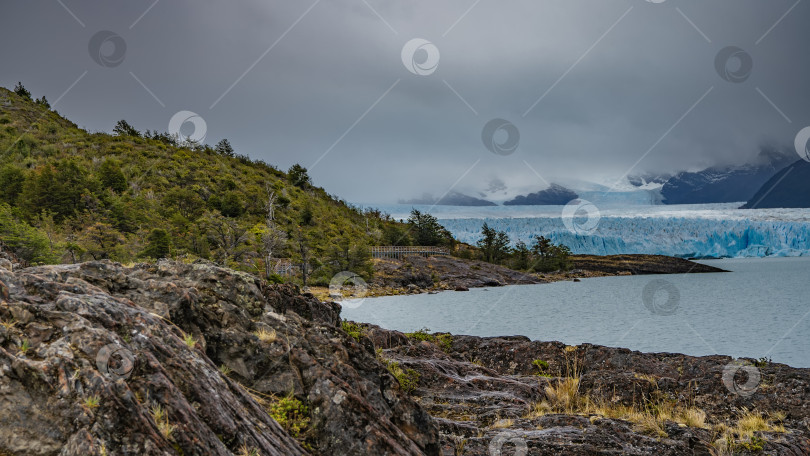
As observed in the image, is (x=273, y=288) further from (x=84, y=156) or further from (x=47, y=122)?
(x=47, y=122)

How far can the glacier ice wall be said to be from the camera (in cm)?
10375

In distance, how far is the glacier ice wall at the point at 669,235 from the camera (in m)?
104

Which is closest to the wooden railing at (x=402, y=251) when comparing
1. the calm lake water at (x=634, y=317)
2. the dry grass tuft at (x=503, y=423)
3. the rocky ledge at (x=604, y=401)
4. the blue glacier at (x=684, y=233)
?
the calm lake water at (x=634, y=317)

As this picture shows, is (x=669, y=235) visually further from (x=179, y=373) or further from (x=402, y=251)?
(x=179, y=373)

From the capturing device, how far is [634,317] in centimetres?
3922

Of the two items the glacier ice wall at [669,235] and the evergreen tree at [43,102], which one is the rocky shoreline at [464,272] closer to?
the glacier ice wall at [669,235]

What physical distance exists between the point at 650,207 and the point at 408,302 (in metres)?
132

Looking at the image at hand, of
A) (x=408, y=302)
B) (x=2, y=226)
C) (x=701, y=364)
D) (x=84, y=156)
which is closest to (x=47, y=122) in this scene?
(x=84, y=156)

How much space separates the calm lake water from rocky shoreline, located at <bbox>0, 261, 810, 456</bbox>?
1447 centimetres

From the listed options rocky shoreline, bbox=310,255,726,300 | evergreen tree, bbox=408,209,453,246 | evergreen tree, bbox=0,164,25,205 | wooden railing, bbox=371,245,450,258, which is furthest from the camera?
evergreen tree, bbox=408,209,453,246

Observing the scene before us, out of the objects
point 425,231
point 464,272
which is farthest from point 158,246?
point 425,231

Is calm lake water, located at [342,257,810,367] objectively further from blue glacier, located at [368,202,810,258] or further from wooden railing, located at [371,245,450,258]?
blue glacier, located at [368,202,810,258]

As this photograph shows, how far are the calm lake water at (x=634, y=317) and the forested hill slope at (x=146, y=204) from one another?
1395 centimetres

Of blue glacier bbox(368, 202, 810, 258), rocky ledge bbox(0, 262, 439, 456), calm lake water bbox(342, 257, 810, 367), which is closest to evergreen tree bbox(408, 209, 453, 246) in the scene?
blue glacier bbox(368, 202, 810, 258)
